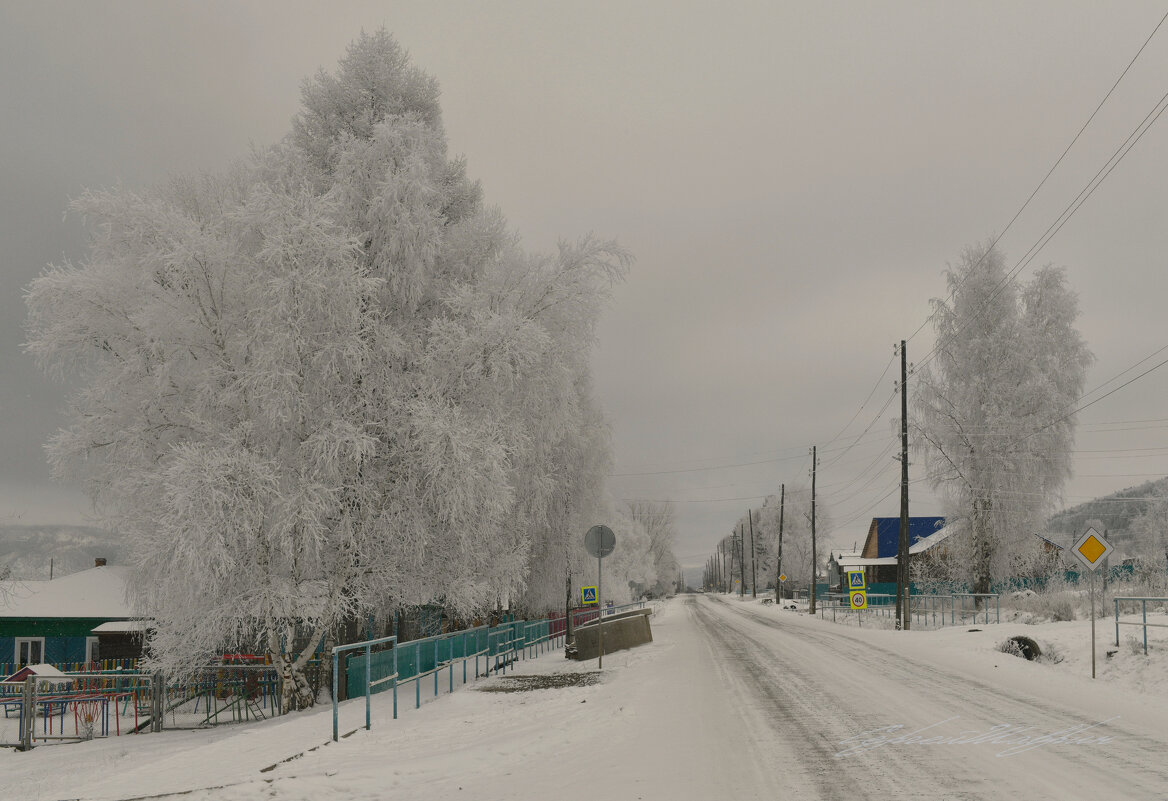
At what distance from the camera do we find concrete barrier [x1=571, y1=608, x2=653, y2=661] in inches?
832

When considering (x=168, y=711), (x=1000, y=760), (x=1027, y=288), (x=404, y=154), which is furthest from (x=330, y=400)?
(x=1027, y=288)

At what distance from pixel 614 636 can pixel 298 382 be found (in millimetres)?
12106

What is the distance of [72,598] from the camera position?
29.2 meters

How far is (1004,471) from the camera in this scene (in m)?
35.9

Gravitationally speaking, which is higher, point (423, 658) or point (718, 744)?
point (718, 744)

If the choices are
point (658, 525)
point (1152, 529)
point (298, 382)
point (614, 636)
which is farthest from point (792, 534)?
point (298, 382)

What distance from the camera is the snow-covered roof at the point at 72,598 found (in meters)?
27.6

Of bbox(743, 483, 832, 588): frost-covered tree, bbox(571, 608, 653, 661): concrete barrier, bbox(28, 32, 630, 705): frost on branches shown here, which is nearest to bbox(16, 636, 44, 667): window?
bbox(28, 32, 630, 705): frost on branches

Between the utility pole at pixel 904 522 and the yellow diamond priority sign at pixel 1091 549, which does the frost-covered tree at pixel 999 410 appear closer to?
the utility pole at pixel 904 522

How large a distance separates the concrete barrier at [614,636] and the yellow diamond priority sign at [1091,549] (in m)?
10.9

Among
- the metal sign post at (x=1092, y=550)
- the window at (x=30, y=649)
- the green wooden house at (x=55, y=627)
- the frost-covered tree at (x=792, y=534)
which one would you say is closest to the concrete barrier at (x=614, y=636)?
the metal sign post at (x=1092, y=550)

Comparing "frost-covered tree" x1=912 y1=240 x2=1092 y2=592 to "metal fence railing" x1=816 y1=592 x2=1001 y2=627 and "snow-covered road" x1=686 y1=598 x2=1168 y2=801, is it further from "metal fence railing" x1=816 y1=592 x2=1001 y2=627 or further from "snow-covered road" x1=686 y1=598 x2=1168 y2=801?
"snow-covered road" x1=686 y1=598 x2=1168 y2=801

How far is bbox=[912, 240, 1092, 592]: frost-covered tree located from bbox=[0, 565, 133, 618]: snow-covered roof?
1321 inches

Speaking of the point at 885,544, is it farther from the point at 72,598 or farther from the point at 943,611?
the point at 72,598
